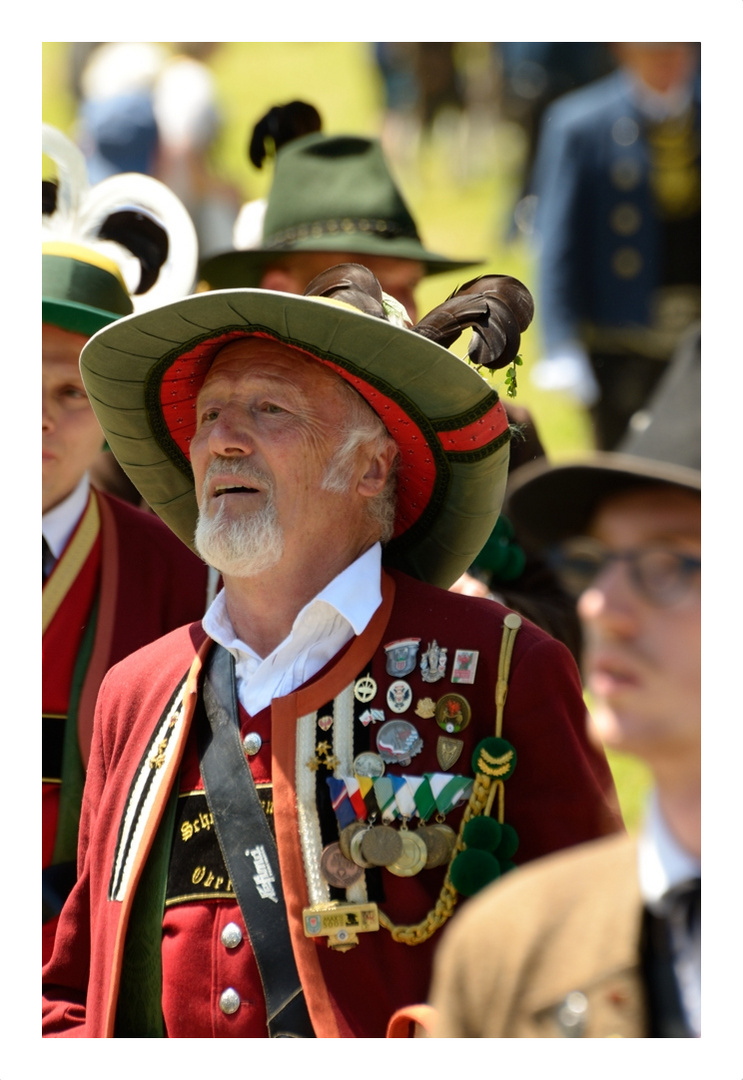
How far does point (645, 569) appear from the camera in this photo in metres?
1.94

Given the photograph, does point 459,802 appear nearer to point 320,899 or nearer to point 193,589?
point 320,899

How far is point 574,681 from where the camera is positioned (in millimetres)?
3025

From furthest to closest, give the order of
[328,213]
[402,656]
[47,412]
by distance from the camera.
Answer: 1. [328,213]
2. [47,412]
3. [402,656]

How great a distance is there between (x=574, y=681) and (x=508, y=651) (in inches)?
6.2

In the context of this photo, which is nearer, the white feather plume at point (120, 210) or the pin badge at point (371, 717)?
the pin badge at point (371, 717)

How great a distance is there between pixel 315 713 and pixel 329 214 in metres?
2.33

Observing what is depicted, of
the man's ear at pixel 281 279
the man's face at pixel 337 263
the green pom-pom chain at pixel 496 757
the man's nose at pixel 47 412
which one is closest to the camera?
the green pom-pom chain at pixel 496 757

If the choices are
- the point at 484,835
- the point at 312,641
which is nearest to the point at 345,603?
the point at 312,641

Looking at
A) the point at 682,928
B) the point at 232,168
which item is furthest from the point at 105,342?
the point at 232,168

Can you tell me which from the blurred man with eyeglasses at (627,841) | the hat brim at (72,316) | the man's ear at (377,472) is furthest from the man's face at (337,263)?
the blurred man with eyeglasses at (627,841)

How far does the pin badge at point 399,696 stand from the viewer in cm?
302

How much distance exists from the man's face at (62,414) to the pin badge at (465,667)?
4.61 feet

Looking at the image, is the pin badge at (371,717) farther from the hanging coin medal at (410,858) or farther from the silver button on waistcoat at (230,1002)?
the silver button on waistcoat at (230,1002)

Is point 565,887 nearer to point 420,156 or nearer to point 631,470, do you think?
point 631,470
